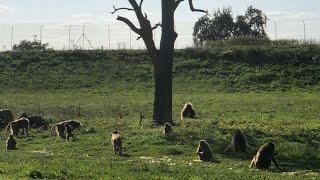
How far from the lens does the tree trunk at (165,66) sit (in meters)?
30.6

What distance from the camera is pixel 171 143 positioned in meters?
23.5

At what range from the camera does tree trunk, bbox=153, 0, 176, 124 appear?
3061 cm

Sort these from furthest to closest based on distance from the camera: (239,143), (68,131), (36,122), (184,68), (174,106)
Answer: (184,68), (174,106), (36,122), (68,131), (239,143)

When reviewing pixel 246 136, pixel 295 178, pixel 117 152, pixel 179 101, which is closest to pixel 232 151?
pixel 246 136

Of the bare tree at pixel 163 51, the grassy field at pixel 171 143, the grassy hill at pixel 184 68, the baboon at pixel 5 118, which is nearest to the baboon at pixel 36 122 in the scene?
the grassy field at pixel 171 143

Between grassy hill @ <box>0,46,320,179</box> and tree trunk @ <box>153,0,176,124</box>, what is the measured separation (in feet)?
3.23

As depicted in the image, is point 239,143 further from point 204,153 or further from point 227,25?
point 227,25

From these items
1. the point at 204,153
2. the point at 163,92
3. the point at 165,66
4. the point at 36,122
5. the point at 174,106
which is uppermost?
the point at 165,66

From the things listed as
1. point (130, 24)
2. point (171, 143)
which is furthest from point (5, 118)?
point (171, 143)

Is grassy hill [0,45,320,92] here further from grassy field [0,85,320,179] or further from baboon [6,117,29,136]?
baboon [6,117,29,136]

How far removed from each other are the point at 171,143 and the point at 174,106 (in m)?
18.2

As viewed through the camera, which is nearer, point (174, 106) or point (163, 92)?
point (163, 92)

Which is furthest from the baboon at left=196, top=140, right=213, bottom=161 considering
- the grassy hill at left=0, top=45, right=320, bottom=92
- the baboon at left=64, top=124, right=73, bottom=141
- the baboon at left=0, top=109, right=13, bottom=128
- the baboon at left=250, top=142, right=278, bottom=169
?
the grassy hill at left=0, top=45, right=320, bottom=92

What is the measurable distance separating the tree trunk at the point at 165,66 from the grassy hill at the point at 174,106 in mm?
983
